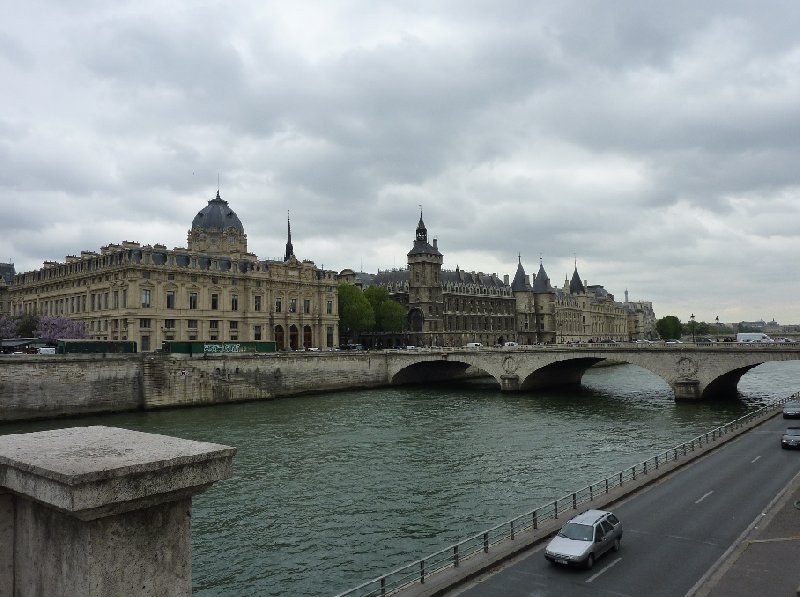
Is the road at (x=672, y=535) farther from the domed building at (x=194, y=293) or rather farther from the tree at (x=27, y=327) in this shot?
the tree at (x=27, y=327)

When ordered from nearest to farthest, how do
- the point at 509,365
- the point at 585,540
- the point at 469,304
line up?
1. the point at 585,540
2. the point at 509,365
3. the point at 469,304

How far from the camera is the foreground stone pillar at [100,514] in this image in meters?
3.93

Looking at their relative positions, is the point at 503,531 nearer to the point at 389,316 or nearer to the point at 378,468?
the point at 378,468

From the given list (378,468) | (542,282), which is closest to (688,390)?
(378,468)

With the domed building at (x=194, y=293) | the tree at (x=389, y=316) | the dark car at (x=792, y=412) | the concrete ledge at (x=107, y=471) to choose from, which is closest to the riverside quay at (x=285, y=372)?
the dark car at (x=792, y=412)

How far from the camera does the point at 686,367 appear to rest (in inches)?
2511

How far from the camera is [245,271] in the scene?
93.1 metres

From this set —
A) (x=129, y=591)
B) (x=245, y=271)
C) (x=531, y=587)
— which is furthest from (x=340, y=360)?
(x=129, y=591)

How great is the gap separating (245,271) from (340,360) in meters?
21.8

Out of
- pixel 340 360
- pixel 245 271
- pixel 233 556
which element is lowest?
pixel 233 556

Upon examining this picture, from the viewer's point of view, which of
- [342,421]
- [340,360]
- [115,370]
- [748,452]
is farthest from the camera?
[340,360]

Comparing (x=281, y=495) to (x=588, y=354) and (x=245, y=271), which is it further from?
(x=245, y=271)

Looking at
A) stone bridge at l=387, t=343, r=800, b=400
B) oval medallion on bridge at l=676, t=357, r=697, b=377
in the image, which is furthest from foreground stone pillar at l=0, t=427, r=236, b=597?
oval medallion on bridge at l=676, t=357, r=697, b=377

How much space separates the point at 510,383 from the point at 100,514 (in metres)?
76.8
